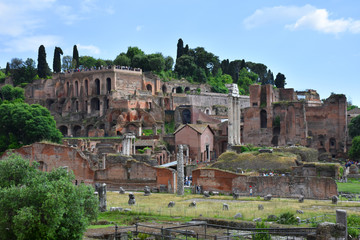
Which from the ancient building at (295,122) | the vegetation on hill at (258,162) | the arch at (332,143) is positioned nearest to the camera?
the vegetation on hill at (258,162)

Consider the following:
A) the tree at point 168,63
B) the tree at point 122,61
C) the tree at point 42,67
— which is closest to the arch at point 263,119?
the tree at point 122,61

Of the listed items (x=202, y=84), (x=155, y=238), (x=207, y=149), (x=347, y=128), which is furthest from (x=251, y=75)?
(x=155, y=238)

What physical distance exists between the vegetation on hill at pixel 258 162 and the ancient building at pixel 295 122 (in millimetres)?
17976

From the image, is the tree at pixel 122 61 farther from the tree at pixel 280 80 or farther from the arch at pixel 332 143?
the arch at pixel 332 143

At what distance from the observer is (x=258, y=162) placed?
41656mm

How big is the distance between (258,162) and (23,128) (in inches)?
1014

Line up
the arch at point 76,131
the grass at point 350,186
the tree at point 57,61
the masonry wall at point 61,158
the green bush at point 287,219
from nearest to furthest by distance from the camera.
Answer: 1. the green bush at point 287,219
2. the grass at point 350,186
3. the masonry wall at point 61,158
4. the arch at point 76,131
5. the tree at point 57,61

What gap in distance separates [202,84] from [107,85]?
18109 millimetres

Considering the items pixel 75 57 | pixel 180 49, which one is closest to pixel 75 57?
pixel 75 57

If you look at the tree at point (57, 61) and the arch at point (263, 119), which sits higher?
the tree at point (57, 61)

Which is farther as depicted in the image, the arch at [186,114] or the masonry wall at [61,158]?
the arch at [186,114]

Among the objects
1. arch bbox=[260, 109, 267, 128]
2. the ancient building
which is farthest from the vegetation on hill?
arch bbox=[260, 109, 267, 128]

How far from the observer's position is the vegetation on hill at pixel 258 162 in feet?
133

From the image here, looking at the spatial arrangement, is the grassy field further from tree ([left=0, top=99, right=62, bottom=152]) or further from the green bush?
tree ([left=0, top=99, right=62, bottom=152])
